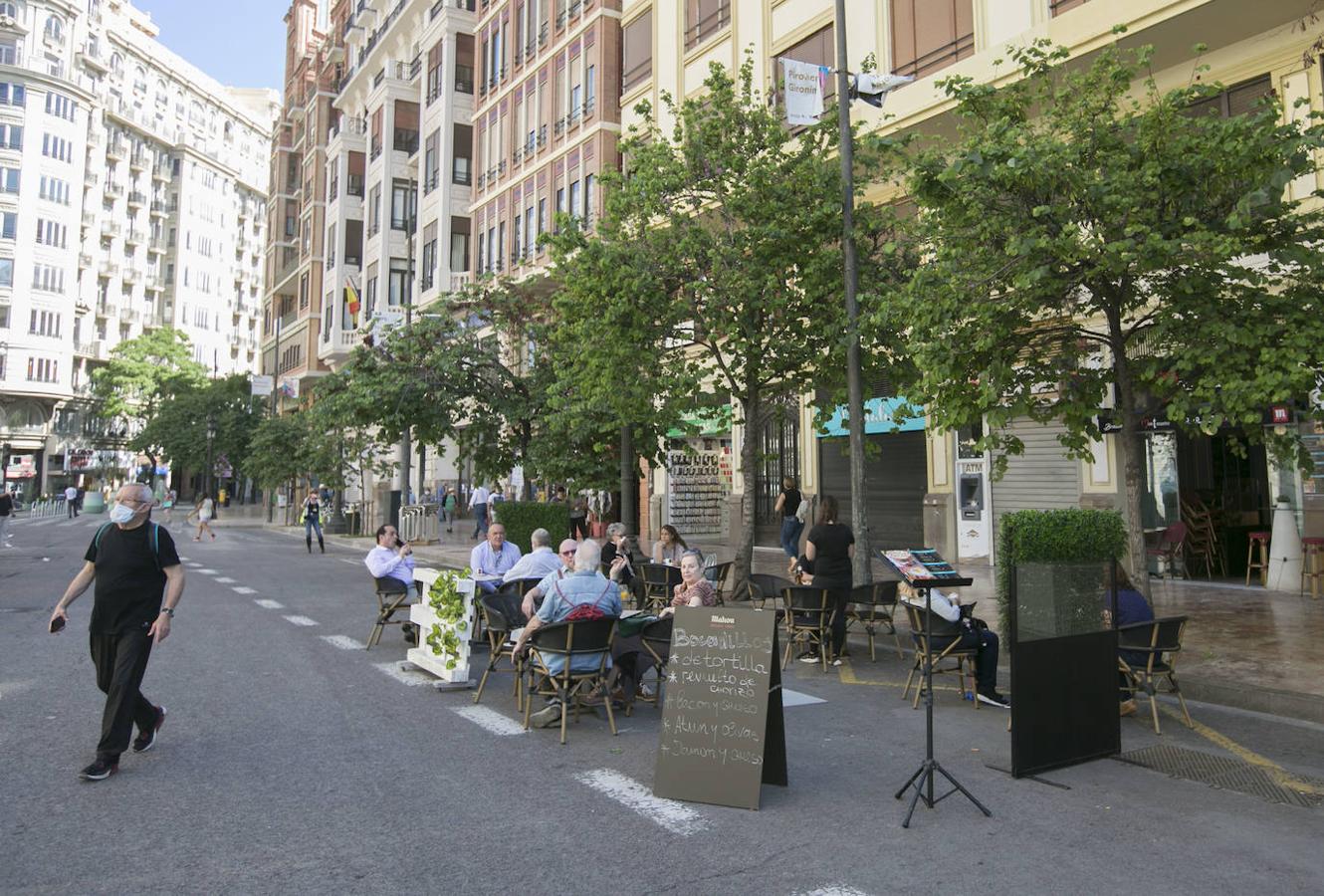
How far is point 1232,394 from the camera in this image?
7.91 meters

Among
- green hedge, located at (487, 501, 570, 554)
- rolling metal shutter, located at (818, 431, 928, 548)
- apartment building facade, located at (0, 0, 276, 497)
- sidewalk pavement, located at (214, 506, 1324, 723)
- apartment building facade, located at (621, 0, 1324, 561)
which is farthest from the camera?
apartment building facade, located at (0, 0, 276, 497)

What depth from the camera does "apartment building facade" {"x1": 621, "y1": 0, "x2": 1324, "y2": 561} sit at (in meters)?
14.2

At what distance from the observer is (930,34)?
18531 millimetres

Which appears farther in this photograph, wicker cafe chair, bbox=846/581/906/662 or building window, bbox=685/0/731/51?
building window, bbox=685/0/731/51

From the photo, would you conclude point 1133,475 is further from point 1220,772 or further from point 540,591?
point 540,591

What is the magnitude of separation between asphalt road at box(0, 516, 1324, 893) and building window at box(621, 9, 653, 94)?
22835mm

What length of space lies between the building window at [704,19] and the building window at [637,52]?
6.30 ft

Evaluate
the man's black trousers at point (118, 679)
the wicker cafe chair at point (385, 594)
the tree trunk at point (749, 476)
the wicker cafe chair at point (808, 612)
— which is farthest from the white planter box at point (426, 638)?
the tree trunk at point (749, 476)

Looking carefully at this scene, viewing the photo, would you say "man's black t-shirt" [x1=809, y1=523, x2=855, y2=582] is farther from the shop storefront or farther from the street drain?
the shop storefront

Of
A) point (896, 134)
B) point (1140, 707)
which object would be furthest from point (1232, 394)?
point (896, 134)

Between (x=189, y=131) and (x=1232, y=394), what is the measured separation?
10769cm

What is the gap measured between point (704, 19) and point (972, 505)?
47.9 ft

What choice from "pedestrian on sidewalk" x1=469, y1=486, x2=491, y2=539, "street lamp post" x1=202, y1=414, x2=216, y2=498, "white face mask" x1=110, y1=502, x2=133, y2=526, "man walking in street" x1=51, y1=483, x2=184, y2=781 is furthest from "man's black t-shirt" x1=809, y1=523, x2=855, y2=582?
"street lamp post" x1=202, y1=414, x2=216, y2=498

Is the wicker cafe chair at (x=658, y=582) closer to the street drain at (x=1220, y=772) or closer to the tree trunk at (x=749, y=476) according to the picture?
the tree trunk at (x=749, y=476)
